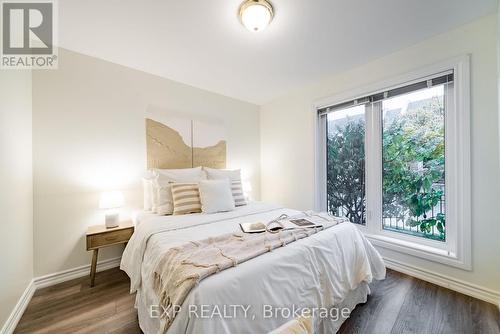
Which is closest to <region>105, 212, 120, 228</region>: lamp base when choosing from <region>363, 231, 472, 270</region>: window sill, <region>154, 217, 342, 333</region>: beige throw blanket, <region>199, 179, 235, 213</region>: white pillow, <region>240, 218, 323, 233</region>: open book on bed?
<region>199, 179, 235, 213</region>: white pillow

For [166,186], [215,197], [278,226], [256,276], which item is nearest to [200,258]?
[256,276]

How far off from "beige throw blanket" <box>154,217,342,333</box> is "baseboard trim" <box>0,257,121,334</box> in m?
1.26

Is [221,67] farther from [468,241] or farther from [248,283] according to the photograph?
[468,241]

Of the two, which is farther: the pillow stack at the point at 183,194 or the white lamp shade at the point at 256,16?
the pillow stack at the point at 183,194

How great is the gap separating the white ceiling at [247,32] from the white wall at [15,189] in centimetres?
71

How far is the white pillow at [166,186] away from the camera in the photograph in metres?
2.19

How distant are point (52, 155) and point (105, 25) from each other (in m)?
1.38

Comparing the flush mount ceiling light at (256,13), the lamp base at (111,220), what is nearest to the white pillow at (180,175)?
the lamp base at (111,220)

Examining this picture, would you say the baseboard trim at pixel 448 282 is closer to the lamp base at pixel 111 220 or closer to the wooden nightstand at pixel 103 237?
the wooden nightstand at pixel 103 237

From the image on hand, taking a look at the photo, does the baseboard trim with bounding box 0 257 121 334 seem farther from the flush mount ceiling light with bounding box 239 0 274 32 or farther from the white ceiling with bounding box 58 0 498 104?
the flush mount ceiling light with bounding box 239 0 274 32

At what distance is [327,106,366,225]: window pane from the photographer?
2676mm

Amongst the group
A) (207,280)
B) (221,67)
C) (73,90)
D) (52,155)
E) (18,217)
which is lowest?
(207,280)

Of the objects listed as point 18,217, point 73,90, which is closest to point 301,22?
point 73,90

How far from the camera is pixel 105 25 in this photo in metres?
1.81
